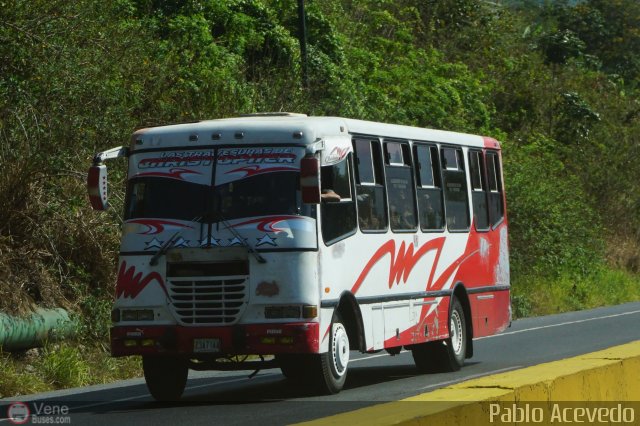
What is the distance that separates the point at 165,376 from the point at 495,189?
699 centimetres

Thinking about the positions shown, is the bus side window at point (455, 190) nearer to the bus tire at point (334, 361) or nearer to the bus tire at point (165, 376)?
the bus tire at point (334, 361)

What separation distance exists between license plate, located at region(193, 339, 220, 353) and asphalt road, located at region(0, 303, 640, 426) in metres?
0.57

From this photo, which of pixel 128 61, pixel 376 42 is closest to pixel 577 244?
pixel 376 42

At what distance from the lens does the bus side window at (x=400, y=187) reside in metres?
15.8

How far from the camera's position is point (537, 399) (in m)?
7.82

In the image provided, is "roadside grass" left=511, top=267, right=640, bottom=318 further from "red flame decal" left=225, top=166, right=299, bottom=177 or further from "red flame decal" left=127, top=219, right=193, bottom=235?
"red flame decal" left=127, top=219, right=193, bottom=235

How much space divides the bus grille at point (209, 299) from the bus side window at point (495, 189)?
21.6 ft

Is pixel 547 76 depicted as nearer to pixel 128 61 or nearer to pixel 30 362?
pixel 128 61

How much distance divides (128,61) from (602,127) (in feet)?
85.7

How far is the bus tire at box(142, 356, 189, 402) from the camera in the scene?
553 inches

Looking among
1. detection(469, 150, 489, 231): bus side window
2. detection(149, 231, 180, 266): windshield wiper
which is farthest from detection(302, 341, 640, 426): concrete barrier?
detection(469, 150, 489, 231): bus side window

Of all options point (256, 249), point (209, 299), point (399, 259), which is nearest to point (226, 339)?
point (209, 299)

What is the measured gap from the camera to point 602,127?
153 feet

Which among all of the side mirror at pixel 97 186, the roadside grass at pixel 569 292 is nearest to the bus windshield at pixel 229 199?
the side mirror at pixel 97 186
